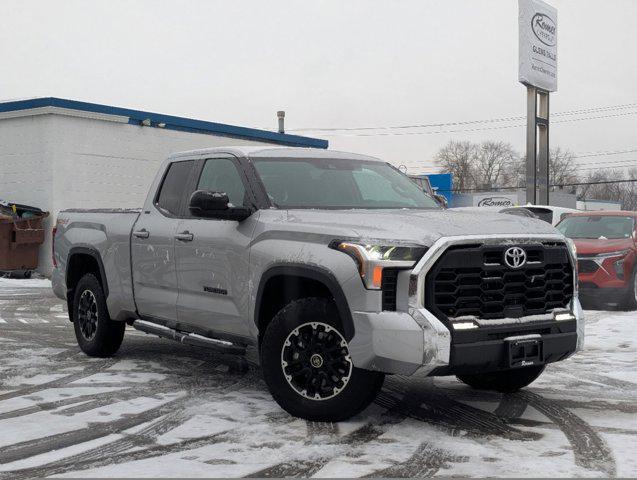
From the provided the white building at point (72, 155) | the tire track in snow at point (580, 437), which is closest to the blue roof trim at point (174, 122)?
the white building at point (72, 155)

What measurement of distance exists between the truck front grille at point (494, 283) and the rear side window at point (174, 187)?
9.37ft

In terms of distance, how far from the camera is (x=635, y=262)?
44.4 ft

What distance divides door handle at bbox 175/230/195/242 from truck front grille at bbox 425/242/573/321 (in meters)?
2.33

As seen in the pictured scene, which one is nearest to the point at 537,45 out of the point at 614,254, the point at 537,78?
the point at 537,78

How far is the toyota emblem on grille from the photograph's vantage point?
5.44 meters

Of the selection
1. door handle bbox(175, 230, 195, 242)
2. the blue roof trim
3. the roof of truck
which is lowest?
door handle bbox(175, 230, 195, 242)

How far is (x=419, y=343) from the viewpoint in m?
5.06

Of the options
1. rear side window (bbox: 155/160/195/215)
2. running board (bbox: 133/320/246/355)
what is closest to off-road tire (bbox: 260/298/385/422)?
running board (bbox: 133/320/246/355)

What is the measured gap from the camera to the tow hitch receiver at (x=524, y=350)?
17.5ft

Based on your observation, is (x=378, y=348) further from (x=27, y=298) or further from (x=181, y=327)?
(x=27, y=298)

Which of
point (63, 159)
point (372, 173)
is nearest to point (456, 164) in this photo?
point (63, 159)

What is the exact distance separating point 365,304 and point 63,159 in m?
17.3

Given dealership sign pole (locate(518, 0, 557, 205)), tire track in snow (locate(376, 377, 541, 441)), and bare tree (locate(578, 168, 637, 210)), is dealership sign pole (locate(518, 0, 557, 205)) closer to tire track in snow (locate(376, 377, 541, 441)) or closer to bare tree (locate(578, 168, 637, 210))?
tire track in snow (locate(376, 377, 541, 441))

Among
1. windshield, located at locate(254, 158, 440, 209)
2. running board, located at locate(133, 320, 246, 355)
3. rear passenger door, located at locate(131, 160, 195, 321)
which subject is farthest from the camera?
rear passenger door, located at locate(131, 160, 195, 321)
